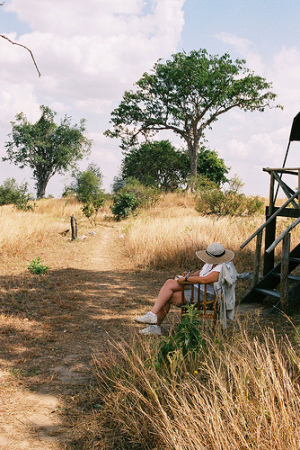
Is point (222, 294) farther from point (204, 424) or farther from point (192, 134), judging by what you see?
point (192, 134)

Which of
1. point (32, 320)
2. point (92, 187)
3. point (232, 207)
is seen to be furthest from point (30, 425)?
point (92, 187)

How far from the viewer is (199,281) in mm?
5055

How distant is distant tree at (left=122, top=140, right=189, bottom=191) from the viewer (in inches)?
1422

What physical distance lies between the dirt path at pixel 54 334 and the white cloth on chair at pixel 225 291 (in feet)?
3.55

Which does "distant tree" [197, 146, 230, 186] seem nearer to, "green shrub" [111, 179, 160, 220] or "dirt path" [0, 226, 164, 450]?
"green shrub" [111, 179, 160, 220]

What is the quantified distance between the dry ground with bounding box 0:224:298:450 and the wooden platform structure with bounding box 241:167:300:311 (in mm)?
1535

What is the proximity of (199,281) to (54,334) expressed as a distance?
2019mm

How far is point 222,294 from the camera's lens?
5.03 meters

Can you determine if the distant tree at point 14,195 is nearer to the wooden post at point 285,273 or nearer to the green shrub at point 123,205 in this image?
the green shrub at point 123,205

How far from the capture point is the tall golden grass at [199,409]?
8.28 ft

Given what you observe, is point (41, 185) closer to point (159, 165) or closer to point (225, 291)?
point (159, 165)

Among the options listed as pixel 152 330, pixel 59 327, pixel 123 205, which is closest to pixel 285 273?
pixel 152 330

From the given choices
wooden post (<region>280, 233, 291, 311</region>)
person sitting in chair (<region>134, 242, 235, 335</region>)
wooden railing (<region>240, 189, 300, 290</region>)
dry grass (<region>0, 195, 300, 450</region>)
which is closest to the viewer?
dry grass (<region>0, 195, 300, 450</region>)

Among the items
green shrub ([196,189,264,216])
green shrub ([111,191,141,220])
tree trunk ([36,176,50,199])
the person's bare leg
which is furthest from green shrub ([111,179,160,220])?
tree trunk ([36,176,50,199])
